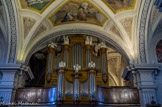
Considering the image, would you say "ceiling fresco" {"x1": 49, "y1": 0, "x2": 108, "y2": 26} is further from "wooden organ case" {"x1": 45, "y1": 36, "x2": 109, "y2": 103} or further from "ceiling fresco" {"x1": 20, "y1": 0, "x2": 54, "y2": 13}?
"wooden organ case" {"x1": 45, "y1": 36, "x2": 109, "y2": 103}

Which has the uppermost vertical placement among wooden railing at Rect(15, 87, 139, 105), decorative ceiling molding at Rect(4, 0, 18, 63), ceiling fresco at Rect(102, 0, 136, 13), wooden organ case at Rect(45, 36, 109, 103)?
ceiling fresco at Rect(102, 0, 136, 13)

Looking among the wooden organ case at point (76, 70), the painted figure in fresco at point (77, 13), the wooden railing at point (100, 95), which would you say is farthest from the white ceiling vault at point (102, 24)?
the wooden railing at point (100, 95)

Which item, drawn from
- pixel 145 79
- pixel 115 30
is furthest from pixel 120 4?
pixel 145 79

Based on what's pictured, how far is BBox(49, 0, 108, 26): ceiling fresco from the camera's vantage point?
1266 cm

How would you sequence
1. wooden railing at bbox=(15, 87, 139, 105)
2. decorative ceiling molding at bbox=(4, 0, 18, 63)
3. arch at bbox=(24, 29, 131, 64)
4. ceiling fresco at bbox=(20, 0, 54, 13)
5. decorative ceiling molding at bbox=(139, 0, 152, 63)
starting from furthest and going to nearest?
1. arch at bbox=(24, 29, 131, 64)
2. ceiling fresco at bbox=(20, 0, 54, 13)
3. decorative ceiling molding at bbox=(139, 0, 152, 63)
4. decorative ceiling molding at bbox=(4, 0, 18, 63)
5. wooden railing at bbox=(15, 87, 139, 105)

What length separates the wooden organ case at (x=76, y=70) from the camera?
11147mm

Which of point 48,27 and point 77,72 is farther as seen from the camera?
point 48,27

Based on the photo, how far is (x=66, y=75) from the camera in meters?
11.8

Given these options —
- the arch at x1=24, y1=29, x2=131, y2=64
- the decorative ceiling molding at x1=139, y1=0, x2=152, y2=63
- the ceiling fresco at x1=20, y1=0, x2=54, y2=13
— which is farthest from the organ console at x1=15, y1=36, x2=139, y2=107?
the ceiling fresco at x1=20, y1=0, x2=54, y2=13

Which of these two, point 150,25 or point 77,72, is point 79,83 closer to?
point 77,72

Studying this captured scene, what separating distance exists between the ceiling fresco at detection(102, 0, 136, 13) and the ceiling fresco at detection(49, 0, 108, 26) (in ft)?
2.79

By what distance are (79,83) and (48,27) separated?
14.0 ft

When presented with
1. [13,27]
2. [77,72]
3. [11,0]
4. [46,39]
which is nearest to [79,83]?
[77,72]

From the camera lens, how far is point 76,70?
458 inches
